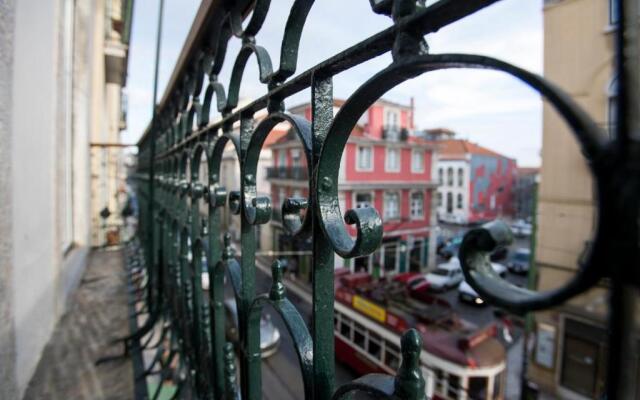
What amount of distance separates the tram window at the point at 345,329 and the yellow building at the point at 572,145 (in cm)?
524

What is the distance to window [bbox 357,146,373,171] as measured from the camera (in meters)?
11.6

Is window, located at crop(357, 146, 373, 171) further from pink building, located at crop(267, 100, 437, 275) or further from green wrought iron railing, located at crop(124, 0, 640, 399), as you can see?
green wrought iron railing, located at crop(124, 0, 640, 399)

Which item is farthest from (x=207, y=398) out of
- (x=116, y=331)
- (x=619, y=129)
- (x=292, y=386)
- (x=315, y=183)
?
(x=292, y=386)

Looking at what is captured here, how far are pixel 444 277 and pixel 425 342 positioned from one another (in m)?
8.30

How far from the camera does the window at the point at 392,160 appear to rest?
40.4 feet

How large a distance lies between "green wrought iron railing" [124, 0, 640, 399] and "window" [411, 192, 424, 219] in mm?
12466

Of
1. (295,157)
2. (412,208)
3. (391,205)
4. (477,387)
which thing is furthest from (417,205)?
(477,387)

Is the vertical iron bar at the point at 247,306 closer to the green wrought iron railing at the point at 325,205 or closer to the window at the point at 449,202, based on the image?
the green wrought iron railing at the point at 325,205

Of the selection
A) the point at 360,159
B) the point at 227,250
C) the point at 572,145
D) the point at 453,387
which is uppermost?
the point at 360,159

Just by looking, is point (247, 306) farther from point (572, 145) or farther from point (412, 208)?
point (412, 208)

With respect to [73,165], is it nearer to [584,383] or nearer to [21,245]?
[21,245]

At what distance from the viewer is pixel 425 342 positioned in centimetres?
593

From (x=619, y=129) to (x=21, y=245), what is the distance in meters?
1.69

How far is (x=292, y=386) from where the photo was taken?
25.7 feet
